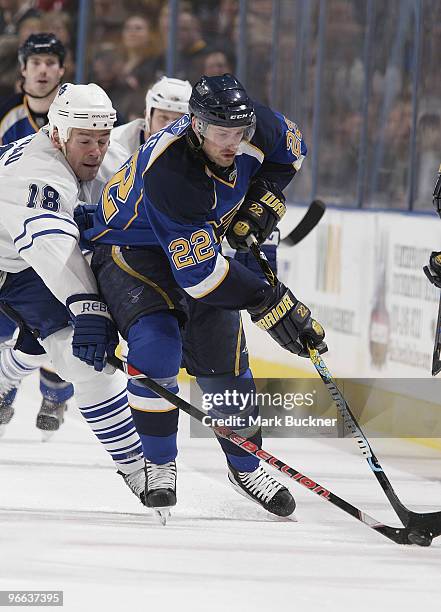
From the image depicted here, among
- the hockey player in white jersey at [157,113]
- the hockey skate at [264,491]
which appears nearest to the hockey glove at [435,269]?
the hockey skate at [264,491]

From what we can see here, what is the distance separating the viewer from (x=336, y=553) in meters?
3.18

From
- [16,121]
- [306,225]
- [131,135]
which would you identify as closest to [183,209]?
[131,135]

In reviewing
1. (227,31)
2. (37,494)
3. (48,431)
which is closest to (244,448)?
(37,494)

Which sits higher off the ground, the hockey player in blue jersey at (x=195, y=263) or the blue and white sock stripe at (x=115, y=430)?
the hockey player in blue jersey at (x=195, y=263)

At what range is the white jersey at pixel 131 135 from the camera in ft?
15.5

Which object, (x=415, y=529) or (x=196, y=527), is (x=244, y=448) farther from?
(x=415, y=529)

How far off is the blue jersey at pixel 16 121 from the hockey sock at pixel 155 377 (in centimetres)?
216

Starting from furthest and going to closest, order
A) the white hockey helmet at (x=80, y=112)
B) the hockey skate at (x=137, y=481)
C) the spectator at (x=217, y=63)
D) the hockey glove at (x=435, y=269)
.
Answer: the spectator at (x=217, y=63) < the hockey glove at (x=435, y=269) < the white hockey helmet at (x=80, y=112) < the hockey skate at (x=137, y=481)

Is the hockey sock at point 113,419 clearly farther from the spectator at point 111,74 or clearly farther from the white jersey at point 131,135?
the spectator at point 111,74

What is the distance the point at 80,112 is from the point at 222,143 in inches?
22.5

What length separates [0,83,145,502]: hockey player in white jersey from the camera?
3471 mm

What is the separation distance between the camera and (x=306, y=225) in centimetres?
522

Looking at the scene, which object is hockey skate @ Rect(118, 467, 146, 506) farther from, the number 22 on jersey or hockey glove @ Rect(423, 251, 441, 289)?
hockey glove @ Rect(423, 251, 441, 289)

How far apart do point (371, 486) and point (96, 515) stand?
90 cm
